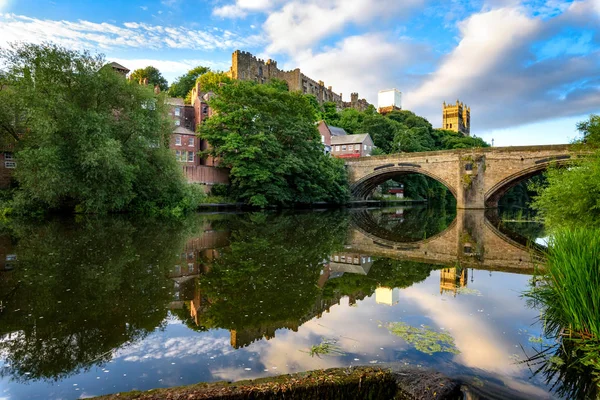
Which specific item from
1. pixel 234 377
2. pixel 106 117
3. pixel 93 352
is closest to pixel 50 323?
pixel 93 352

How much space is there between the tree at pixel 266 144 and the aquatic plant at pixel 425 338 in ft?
78.9

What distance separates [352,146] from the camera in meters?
58.0

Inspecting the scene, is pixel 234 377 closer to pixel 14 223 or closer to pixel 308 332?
pixel 308 332

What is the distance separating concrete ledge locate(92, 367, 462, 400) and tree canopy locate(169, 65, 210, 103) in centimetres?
6746

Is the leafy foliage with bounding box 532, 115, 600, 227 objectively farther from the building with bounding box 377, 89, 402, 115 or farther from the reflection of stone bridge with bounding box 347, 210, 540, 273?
the building with bounding box 377, 89, 402, 115

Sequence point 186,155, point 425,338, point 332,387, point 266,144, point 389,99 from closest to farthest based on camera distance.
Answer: point 332,387 → point 425,338 → point 266,144 → point 186,155 → point 389,99

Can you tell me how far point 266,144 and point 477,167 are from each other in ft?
65.1

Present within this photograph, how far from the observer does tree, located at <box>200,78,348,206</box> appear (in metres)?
29.9

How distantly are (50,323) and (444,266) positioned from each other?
910cm

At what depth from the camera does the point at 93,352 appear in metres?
4.52

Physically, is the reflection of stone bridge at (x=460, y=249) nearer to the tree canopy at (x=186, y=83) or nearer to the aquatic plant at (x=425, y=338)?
the aquatic plant at (x=425, y=338)

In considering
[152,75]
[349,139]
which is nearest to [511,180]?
[349,139]

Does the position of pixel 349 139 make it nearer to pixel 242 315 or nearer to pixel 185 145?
pixel 185 145

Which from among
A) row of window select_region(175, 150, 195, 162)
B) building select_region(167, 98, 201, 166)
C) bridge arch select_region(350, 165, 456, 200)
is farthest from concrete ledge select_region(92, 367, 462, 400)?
row of window select_region(175, 150, 195, 162)
